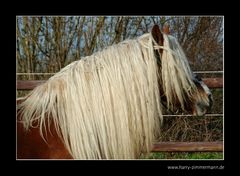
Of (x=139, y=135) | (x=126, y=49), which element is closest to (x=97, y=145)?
(x=139, y=135)

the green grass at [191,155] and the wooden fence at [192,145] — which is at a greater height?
the wooden fence at [192,145]

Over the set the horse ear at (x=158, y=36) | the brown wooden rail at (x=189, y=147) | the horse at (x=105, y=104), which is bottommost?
the brown wooden rail at (x=189, y=147)

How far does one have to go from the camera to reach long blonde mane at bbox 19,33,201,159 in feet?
6.11

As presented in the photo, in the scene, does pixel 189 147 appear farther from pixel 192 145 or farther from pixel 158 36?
pixel 158 36

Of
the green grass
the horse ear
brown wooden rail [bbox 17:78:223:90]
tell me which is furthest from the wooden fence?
the horse ear

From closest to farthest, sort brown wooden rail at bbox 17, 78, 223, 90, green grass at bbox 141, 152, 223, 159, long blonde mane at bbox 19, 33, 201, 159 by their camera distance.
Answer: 1. long blonde mane at bbox 19, 33, 201, 159
2. brown wooden rail at bbox 17, 78, 223, 90
3. green grass at bbox 141, 152, 223, 159

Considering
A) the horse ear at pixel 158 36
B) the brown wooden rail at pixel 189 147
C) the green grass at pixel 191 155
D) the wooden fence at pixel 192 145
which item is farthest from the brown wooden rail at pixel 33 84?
the horse ear at pixel 158 36

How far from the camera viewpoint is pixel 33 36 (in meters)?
4.30

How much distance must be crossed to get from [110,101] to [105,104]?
0.10 feet

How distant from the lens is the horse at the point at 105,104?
1.86 m

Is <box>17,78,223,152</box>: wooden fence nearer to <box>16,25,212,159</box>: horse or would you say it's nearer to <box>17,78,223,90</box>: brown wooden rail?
<box>17,78,223,90</box>: brown wooden rail

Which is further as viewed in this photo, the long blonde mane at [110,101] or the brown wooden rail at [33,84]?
the brown wooden rail at [33,84]

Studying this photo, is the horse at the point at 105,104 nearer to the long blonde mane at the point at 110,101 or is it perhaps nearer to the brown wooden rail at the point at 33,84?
the long blonde mane at the point at 110,101

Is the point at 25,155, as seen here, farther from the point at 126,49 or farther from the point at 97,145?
the point at 126,49
